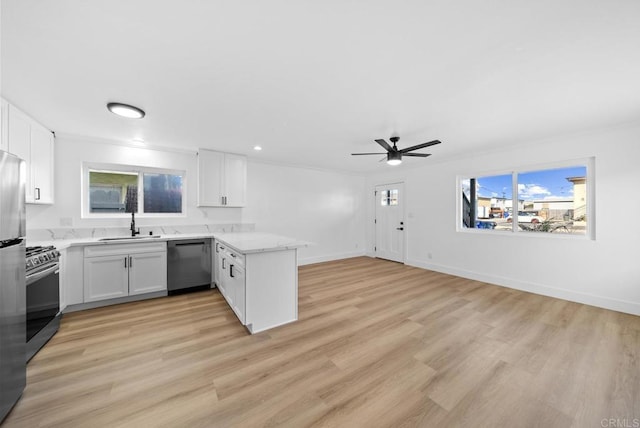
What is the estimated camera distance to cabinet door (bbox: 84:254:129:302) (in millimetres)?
3047

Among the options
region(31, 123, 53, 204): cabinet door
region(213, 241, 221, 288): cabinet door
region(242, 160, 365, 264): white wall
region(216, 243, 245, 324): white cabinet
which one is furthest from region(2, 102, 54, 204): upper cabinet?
region(242, 160, 365, 264): white wall

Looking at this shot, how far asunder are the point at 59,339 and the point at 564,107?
577 centimetres

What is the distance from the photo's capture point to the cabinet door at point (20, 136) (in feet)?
7.89

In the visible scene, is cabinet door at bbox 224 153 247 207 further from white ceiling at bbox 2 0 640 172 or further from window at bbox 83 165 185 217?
white ceiling at bbox 2 0 640 172

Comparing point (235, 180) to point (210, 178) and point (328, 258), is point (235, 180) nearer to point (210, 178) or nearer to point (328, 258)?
point (210, 178)

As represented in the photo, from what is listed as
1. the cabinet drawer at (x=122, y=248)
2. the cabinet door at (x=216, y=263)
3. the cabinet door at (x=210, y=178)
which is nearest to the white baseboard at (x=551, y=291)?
the cabinet door at (x=216, y=263)

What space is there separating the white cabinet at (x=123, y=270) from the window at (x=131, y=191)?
837 millimetres

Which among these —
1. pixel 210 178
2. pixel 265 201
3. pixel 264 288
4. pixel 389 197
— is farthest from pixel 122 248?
pixel 389 197

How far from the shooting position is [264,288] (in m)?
2.57

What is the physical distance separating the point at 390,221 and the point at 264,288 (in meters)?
4.31

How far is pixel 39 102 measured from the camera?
2.38 meters

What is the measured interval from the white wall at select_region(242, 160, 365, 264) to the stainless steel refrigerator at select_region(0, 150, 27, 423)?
10.7 feet

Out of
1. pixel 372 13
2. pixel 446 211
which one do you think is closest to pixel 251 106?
pixel 372 13

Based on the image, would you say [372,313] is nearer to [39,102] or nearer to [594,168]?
[594,168]
